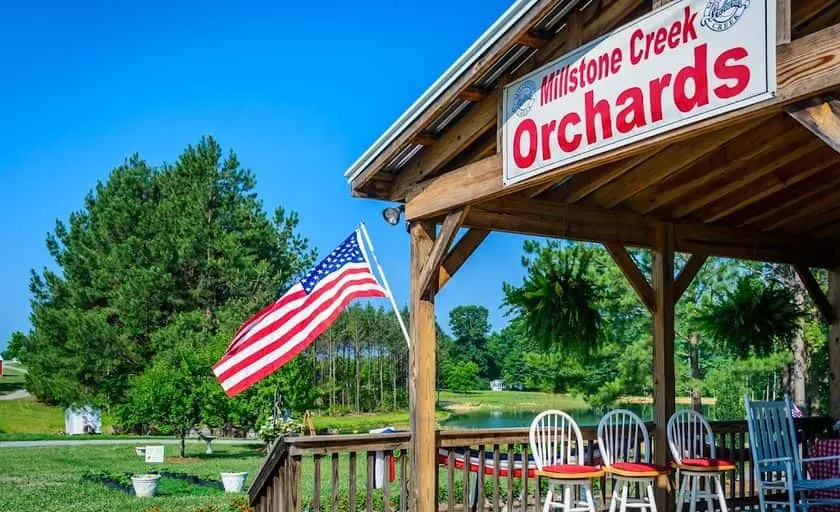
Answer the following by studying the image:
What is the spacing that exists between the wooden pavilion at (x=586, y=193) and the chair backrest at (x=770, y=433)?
2.35 ft

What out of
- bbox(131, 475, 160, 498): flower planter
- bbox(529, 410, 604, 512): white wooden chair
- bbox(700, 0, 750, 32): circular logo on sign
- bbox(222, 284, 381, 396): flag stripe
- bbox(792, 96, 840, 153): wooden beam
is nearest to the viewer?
bbox(792, 96, 840, 153): wooden beam

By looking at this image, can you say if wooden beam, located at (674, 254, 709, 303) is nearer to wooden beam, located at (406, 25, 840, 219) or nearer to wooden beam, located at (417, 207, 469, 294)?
wooden beam, located at (417, 207, 469, 294)

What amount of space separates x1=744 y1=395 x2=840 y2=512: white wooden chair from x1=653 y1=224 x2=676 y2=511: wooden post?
0.71 metres

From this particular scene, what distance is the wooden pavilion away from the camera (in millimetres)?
4512

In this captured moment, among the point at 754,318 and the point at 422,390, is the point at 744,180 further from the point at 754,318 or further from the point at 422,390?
the point at 422,390

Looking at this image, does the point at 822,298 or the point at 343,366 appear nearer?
the point at 822,298

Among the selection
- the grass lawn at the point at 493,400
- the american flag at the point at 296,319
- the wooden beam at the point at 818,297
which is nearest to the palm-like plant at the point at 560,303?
the american flag at the point at 296,319

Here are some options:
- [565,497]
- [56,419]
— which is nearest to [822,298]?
[565,497]

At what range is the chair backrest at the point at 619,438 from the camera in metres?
5.62

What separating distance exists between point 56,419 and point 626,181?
1233 inches

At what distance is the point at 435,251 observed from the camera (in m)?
5.50

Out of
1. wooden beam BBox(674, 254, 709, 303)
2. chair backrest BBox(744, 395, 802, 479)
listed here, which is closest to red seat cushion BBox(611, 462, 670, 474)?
chair backrest BBox(744, 395, 802, 479)

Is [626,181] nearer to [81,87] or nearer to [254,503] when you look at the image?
[254,503]

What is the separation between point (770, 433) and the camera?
5629 millimetres
